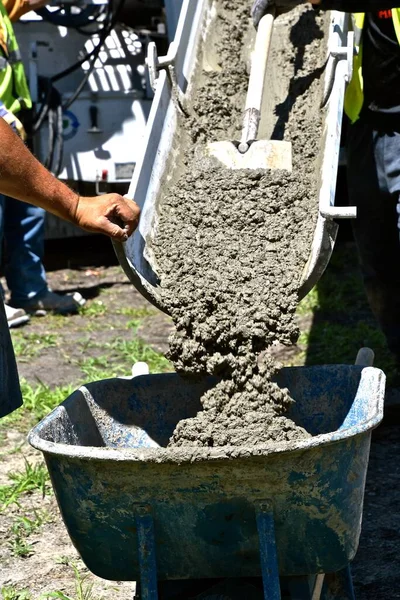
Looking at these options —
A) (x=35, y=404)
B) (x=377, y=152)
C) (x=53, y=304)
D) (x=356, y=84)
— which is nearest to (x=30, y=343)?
(x=53, y=304)

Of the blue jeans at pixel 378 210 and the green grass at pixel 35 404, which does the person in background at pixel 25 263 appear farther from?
the blue jeans at pixel 378 210

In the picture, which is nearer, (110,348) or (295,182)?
(295,182)

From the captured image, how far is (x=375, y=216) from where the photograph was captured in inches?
163

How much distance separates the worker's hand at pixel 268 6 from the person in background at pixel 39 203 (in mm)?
1413

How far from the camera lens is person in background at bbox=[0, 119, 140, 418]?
7.89 ft

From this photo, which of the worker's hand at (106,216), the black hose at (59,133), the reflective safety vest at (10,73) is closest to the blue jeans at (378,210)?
the worker's hand at (106,216)

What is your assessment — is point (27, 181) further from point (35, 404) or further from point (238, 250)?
point (35, 404)

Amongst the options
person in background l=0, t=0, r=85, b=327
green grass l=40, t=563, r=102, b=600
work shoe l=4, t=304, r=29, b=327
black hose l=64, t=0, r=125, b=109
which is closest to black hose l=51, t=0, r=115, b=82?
black hose l=64, t=0, r=125, b=109

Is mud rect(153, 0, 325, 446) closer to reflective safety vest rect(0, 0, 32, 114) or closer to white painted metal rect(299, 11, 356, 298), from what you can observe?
white painted metal rect(299, 11, 356, 298)

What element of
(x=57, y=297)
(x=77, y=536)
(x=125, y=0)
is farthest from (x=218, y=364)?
(x=125, y=0)

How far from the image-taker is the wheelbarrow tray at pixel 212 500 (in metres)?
2.13

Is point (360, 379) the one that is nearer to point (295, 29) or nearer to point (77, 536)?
point (77, 536)

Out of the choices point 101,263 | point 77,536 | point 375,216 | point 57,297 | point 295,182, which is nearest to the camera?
point 77,536

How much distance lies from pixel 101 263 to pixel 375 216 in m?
3.03
